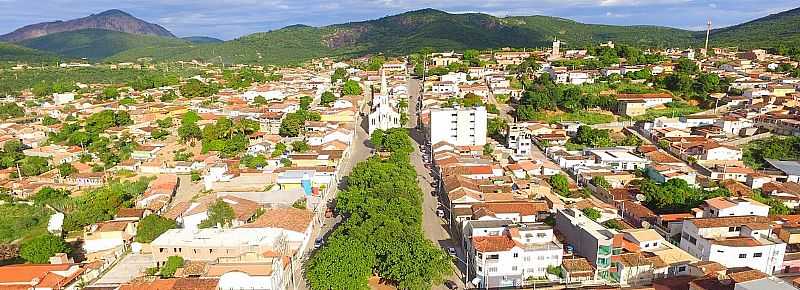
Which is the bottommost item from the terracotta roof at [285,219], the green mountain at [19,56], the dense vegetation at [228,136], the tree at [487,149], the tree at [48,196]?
the tree at [48,196]

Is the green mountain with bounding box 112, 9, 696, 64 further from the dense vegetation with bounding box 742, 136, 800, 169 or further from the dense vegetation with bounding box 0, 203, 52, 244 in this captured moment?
the dense vegetation with bounding box 0, 203, 52, 244

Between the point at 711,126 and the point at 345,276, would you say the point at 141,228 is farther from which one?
the point at 711,126

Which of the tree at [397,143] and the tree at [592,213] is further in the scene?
the tree at [397,143]

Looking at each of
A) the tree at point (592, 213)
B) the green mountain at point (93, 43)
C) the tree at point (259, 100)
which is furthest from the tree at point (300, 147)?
the green mountain at point (93, 43)

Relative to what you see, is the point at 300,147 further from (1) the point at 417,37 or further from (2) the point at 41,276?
(1) the point at 417,37

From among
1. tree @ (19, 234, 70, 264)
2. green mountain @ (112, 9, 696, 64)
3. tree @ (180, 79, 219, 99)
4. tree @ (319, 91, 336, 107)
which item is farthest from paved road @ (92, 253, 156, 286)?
green mountain @ (112, 9, 696, 64)

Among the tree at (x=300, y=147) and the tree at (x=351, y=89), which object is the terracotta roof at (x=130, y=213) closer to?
the tree at (x=300, y=147)

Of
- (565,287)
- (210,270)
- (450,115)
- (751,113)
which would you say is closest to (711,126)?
(751,113)
